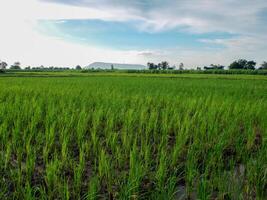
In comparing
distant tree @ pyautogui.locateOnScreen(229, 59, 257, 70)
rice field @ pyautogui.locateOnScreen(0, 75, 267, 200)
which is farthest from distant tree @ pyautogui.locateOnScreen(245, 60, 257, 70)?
rice field @ pyautogui.locateOnScreen(0, 75, 267, 200)

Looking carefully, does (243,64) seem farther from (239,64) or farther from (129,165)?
(129,165)

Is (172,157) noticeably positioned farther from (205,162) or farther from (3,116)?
(3,116)

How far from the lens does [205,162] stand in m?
2.48

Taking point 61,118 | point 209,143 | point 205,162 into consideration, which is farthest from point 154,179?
point 61,118

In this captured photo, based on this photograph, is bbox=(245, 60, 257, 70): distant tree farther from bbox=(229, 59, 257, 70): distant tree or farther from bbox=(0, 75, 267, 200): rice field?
bbox=(0, 75, 267, 200): rice field

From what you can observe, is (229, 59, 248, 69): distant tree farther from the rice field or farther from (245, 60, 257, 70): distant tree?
the rice field

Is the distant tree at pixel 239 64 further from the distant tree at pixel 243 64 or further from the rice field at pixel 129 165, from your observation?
the rice field at pixel 129 165

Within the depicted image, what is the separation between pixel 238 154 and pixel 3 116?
3.04 m

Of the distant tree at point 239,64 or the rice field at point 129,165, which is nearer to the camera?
the rice field at point 129,165

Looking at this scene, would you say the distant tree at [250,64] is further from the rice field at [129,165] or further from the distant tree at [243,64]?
the rice field at [129,165]

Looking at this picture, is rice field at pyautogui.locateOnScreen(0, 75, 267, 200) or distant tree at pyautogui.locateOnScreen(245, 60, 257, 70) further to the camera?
distant tree at pyautogui.locateOnScreen(245, 60, 257, 70)

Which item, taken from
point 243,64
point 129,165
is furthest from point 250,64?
point 129,165

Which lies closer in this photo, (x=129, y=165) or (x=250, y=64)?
(x=129, y=165)

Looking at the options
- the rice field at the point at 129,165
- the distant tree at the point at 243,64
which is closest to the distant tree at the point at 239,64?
the distant tree at the point at 243,64
